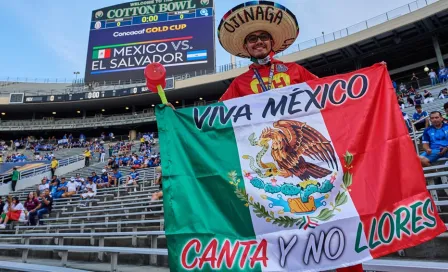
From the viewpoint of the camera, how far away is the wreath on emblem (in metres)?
1.89

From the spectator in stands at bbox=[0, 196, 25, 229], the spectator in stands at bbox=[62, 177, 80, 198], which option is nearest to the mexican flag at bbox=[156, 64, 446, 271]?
the spectator in stands at bbox=[0, 196, 25, 229]

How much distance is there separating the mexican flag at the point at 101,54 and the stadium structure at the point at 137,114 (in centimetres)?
304

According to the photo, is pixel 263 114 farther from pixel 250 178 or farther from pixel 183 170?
pixel 183 170

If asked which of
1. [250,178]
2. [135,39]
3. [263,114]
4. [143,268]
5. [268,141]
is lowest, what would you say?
[143,268]

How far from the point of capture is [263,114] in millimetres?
2260

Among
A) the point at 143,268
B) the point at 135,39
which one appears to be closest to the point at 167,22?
the point at 135,39

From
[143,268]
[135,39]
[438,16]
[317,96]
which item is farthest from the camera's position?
[135,39]

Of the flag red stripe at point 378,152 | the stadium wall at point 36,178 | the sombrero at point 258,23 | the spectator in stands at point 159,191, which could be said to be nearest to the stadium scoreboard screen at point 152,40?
the stadium wall at point 36,178

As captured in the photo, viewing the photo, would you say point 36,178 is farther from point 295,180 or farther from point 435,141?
point 295,180

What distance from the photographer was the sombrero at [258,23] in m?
2.77

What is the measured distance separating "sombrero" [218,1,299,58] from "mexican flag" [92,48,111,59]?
34525mm

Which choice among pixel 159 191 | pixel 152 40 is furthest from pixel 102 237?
pixel 152 40

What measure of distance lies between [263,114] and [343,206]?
32.3 inches

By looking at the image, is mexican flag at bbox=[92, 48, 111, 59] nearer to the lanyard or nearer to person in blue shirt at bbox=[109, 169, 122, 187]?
person in blue shirt at bbox=[109, 169, 122, 187]
